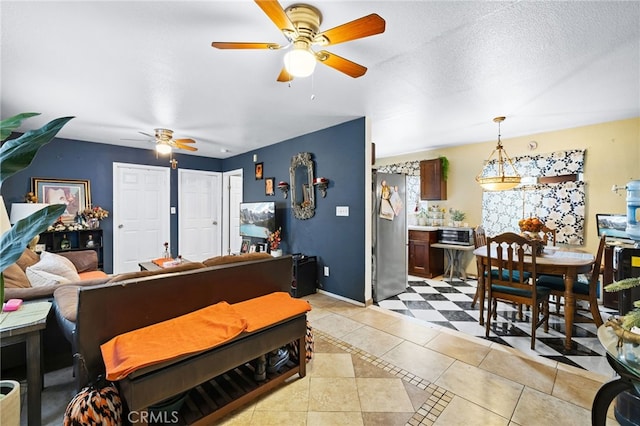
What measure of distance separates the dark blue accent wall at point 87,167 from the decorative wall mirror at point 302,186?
276 cm

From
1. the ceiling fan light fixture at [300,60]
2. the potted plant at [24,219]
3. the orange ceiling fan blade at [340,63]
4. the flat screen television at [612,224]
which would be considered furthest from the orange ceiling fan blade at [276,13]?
the flat screen television at [612,224]

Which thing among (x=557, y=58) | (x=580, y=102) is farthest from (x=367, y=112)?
(x=580, y=102)

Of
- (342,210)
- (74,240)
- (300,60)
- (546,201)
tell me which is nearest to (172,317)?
(300,60)

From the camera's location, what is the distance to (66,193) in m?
4.36

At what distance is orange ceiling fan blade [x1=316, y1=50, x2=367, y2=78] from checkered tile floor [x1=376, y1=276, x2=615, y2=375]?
259cm

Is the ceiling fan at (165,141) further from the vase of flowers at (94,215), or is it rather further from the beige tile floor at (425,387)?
the beige tile floor at (425,387)

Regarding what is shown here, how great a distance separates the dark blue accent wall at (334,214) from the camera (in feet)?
11.4

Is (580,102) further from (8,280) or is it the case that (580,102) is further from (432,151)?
(8,280)

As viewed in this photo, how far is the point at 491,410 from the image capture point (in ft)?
5.51

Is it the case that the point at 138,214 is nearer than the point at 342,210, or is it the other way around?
the point at 342,210

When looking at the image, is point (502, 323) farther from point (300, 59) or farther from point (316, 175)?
point (300, 59)

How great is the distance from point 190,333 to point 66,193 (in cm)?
450

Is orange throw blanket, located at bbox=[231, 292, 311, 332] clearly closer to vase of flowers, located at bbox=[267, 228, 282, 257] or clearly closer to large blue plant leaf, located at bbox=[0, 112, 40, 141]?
large blue plant leaf, located at bbox=[0, 112, 40, 141]

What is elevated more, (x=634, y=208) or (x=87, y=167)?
(x=87, y=167)
